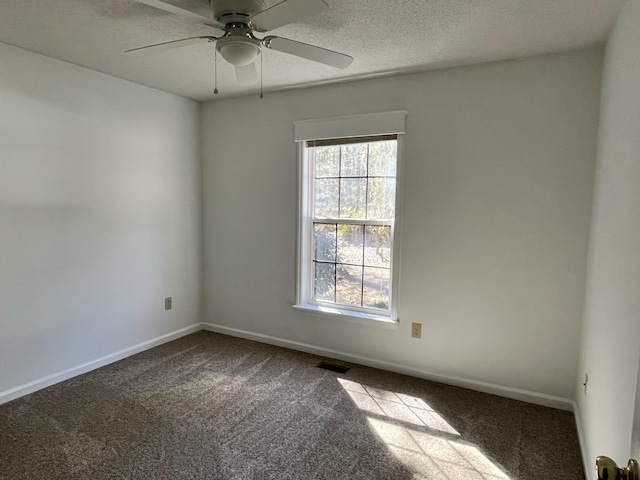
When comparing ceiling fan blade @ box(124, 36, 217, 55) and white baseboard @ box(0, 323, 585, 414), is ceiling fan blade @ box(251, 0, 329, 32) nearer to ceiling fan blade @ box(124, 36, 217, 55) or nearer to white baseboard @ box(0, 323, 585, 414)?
ceiling fan blade @ box(124, 36, 217, 55)

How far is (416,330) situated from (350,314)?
21.0 inches

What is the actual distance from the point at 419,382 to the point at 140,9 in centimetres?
280

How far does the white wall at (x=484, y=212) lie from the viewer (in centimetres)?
231

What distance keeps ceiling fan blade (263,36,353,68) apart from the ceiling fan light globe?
3.8 inches

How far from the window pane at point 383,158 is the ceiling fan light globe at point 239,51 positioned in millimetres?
1408

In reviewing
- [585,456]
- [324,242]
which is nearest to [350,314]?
[324,242]

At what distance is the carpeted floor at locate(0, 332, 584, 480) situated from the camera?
1845 millimetres

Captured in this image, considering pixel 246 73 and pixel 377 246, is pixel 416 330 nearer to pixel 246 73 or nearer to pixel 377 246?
pixel 377 246

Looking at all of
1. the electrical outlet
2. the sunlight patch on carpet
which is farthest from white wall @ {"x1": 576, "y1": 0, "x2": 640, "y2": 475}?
the electrical outlet

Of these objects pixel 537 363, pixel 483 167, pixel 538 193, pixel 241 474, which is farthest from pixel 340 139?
pixel 241 474

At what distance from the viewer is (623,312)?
1322 mm

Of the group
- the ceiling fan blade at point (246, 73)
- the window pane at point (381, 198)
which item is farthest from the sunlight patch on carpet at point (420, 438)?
the ceiling fan blade at point (246, 73)

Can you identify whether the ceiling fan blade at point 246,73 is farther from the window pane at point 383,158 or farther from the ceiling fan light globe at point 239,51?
the window pane at point 383,158

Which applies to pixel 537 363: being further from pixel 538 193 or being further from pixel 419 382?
pixel 538 193
